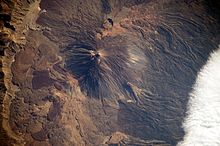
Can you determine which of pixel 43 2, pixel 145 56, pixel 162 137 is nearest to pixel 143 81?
pixel 145 56

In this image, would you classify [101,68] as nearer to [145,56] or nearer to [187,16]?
[145,56]

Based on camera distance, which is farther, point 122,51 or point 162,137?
point 162,137

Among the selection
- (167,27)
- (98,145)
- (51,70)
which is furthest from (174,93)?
(51,70)

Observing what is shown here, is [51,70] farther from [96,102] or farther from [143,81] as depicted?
[143,81]

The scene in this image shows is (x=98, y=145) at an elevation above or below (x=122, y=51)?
below

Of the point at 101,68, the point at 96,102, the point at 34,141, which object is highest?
the point at 101,68

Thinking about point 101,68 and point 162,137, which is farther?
point 162,137
